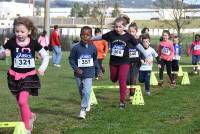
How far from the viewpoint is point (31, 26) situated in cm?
813

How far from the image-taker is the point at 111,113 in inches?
418

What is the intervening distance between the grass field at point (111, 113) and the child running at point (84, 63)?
0.51 meters

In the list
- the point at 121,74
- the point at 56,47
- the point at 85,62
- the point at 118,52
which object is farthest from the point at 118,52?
the point at 56,47

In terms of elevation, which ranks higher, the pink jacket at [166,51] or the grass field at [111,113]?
the pink jacket at [166,51]

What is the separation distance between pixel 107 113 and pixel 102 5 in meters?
70.7

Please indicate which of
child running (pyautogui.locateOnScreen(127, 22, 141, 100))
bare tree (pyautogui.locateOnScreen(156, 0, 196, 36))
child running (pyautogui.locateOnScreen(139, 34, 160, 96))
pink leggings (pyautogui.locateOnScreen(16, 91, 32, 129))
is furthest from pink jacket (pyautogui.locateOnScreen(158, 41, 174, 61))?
bare tree (pyautogui.locateOnScreen(156, 0, 196, 36))

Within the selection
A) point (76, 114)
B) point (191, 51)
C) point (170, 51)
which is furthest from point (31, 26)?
point (191, 51)

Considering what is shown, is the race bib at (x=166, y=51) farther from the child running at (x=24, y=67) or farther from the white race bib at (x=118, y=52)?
the child running at (x=24, y=67)

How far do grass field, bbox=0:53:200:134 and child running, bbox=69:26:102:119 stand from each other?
506 mm

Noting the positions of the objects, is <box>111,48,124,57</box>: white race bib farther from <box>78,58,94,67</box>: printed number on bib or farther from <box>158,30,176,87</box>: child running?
<box>158,30,176,87</box>: child running

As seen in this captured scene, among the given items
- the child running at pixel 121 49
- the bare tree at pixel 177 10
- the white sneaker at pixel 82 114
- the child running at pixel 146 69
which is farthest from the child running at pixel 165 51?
the bare tree at pixel 177 10

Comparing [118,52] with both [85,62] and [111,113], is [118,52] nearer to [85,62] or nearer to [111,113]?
[85,62]

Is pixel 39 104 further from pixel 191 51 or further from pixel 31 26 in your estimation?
pixel 191 51

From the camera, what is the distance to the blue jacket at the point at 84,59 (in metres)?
10.2
